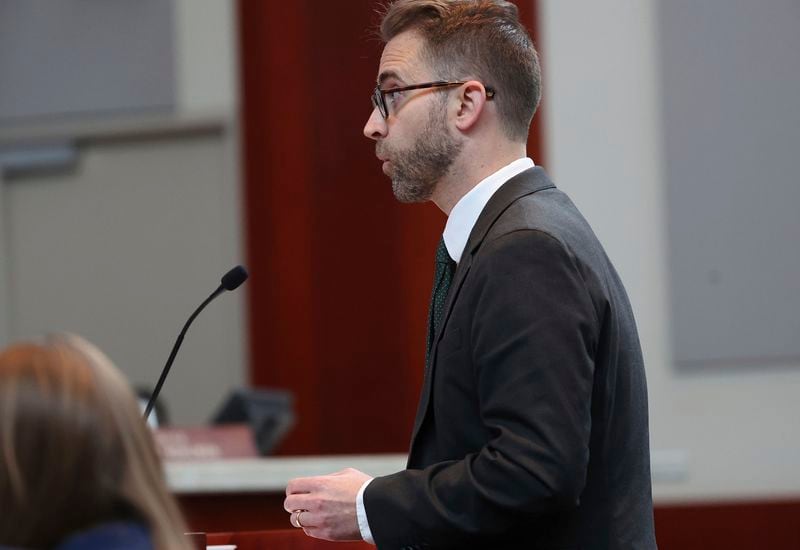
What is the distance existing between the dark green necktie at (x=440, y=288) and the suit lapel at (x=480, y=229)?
0.05m

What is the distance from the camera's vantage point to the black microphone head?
2.00 meters

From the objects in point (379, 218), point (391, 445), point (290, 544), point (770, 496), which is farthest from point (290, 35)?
point (290, 544)

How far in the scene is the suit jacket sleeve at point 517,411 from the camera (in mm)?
1600

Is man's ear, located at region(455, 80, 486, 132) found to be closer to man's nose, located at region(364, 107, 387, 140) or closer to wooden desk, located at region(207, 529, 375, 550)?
man's nose, located at region(364, 107, 387, 140)

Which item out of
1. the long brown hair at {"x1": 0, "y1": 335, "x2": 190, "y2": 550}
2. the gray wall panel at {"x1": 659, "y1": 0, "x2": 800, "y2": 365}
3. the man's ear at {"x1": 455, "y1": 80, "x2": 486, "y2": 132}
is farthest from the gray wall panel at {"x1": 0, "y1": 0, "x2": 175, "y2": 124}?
the long brown hair at {"x1": 0, "y1": 335, "x2": 190, "y2": 550}

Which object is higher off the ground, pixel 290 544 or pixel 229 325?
pixel 290 544

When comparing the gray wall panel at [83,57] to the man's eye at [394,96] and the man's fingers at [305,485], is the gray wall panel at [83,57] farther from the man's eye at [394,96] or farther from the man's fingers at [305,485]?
the man's fingers at [305,485]

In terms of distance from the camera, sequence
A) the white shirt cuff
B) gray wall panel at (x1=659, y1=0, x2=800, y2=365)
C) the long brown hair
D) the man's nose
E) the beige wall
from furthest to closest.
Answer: the beige wall < gray wall panel at (x1=659, y1=0, x2=800, y2=365) < the man's nose < the white shirt cuff < the long brown hair

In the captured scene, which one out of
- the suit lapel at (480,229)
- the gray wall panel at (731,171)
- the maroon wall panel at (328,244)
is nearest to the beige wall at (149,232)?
the maroon wall panel at (328,244)

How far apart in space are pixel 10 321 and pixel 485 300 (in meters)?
5.43

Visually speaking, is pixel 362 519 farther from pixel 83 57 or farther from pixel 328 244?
pixel 83 57

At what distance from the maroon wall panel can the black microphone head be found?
347cm

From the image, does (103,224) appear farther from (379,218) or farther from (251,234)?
(379,218)

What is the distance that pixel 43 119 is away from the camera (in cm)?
657
